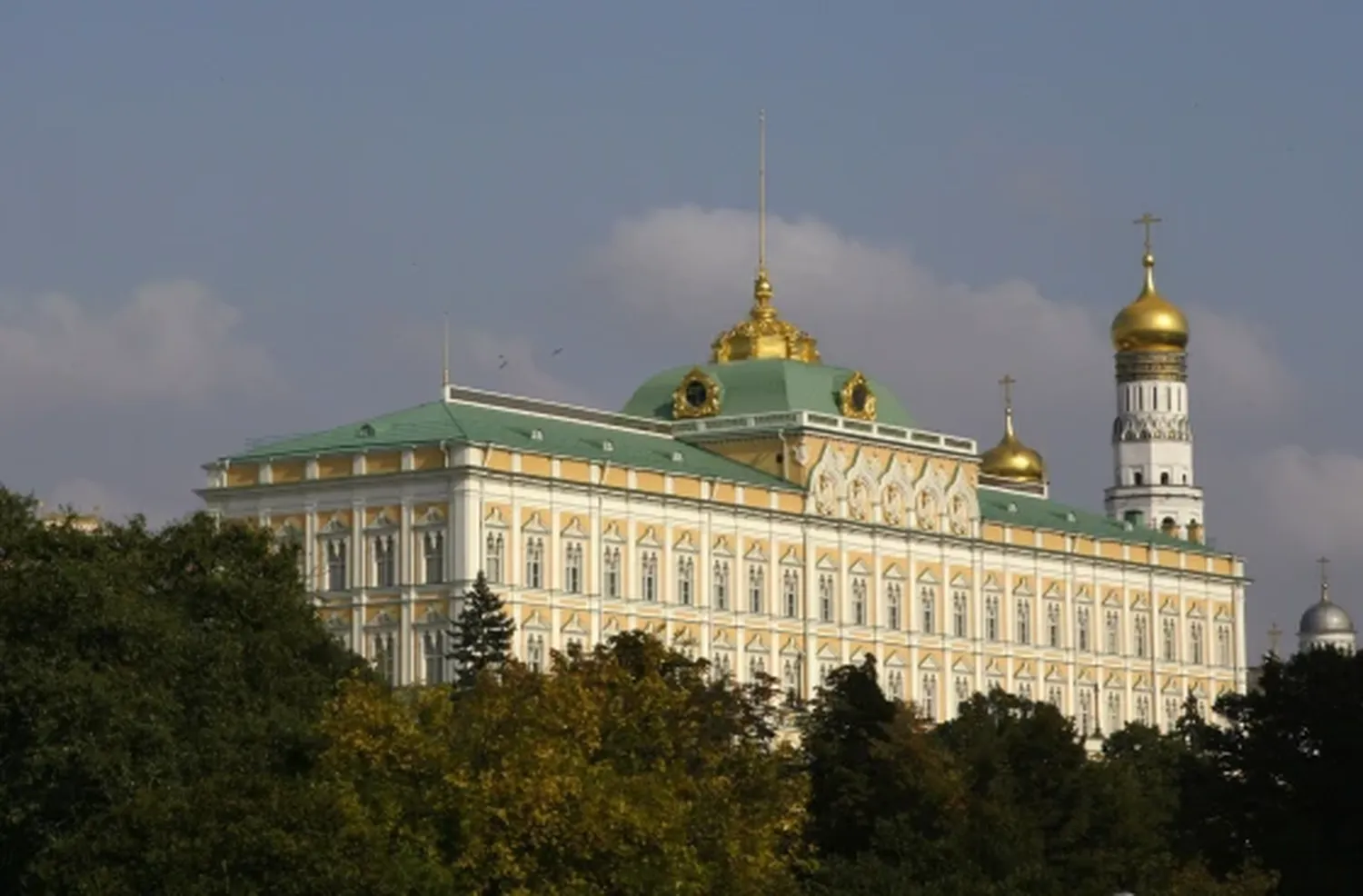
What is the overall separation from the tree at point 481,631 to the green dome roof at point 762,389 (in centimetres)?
2816

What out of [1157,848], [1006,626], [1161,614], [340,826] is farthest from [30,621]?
[1161,614]

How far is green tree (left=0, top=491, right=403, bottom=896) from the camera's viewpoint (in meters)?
86.6

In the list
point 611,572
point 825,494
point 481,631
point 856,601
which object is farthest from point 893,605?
point 481,631

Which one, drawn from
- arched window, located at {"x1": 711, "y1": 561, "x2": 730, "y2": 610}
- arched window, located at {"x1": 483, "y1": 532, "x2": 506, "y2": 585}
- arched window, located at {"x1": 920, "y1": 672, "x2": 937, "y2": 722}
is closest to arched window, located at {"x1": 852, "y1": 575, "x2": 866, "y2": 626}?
arched window, located at {"x1": 920, "y1": 672, "x2": 937, "y2": 722}

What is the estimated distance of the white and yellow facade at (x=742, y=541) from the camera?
16188 cm

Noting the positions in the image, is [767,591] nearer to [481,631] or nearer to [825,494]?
[825,494]

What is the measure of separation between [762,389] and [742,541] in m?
11.1

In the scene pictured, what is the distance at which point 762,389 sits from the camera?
182000 millimetres

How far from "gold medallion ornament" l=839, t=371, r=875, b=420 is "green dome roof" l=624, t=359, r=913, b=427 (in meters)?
0.24

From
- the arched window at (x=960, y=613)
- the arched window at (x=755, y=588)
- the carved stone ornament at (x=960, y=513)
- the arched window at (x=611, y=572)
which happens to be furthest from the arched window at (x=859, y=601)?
the arched window at (x=611, y=572)

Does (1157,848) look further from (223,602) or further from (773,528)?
(773,528)

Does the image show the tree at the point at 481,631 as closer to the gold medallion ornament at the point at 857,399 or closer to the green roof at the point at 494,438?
the green roof at the point at 494,438

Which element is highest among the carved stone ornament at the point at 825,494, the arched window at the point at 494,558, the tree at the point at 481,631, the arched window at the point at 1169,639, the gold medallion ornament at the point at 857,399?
the gold medallion ornament at the point at 857,399

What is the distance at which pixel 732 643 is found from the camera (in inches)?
6732
